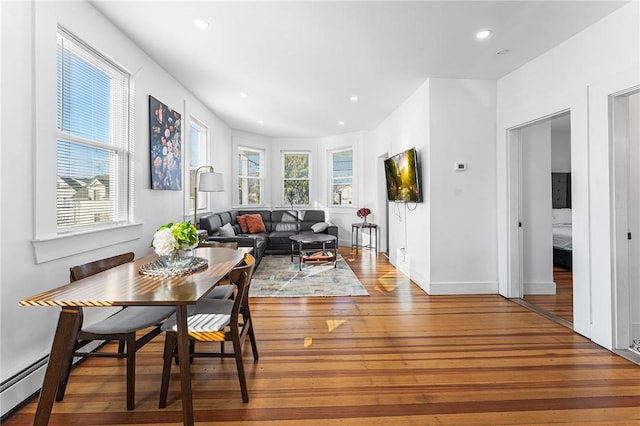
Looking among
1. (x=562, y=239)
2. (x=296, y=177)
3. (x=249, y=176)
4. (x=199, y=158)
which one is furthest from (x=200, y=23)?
(x=562, y=239)

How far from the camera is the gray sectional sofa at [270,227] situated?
497 centimetres

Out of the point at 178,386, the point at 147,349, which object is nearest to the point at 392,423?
the point at 178,386

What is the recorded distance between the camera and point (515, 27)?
2748mm

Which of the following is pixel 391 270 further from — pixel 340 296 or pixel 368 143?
pixel 368 143

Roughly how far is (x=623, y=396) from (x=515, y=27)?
2.79m

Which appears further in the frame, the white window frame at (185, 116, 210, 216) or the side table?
the side table

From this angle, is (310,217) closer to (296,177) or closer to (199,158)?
(296,177)

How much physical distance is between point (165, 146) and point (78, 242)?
1757 millimetres

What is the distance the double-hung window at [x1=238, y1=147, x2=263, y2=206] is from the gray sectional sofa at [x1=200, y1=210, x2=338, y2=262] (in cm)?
59

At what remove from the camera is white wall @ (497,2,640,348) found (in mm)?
2450

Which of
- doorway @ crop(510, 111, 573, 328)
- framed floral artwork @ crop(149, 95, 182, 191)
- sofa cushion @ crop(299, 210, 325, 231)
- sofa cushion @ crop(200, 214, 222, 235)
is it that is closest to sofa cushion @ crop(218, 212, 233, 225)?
sofa cushion @ crop(200, 214, 222, 235)

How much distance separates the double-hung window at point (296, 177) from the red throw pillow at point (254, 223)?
1443mm

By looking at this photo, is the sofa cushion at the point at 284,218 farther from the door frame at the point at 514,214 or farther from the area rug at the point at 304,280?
the door frame at the point at 514,214

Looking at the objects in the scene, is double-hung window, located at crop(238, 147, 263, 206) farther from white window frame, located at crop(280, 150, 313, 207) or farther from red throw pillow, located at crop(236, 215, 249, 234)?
red throw pillow, located at crop(236, 215, 249, 234)
